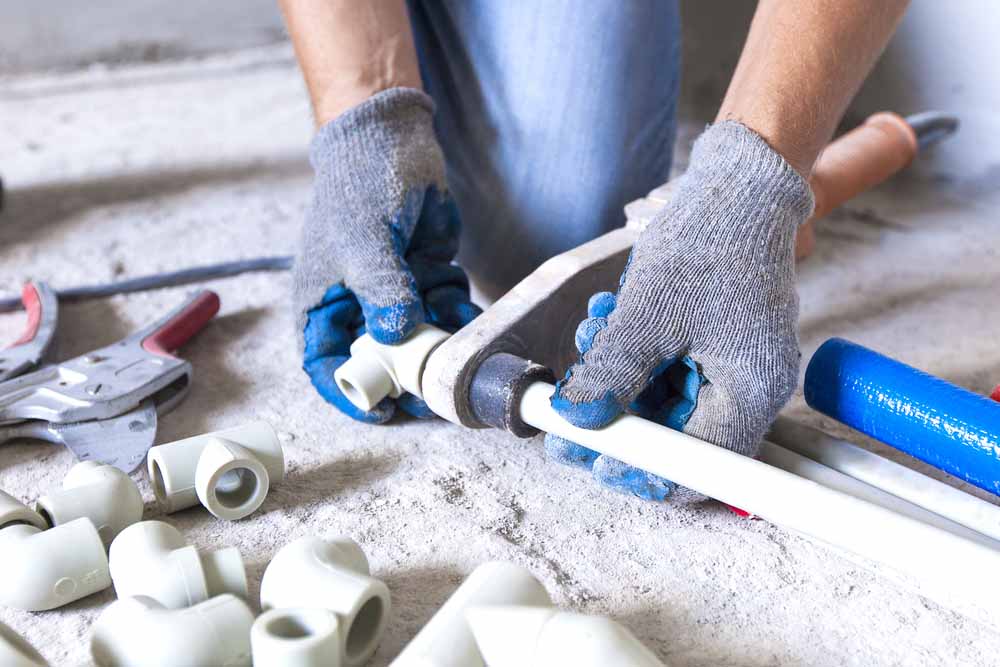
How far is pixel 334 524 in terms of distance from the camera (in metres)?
1.03

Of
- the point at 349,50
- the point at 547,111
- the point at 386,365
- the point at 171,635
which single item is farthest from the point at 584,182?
the point at 171,635

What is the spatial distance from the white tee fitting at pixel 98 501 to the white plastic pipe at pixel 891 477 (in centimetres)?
70

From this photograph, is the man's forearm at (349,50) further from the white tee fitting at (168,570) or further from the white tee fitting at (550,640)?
the white tee fitting at (550,640)

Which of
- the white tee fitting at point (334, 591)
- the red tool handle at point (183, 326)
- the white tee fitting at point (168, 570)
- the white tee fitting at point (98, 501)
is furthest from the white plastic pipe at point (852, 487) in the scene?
the red tool handle at point (183, 326)

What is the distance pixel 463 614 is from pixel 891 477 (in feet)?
1.59

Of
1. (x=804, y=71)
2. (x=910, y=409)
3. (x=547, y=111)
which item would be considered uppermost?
(x=804, y=71)

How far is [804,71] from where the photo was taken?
110 cm

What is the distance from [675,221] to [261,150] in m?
1.46

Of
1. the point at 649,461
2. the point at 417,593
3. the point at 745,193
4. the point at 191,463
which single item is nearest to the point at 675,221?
the point at 745,193

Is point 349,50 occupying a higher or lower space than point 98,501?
higher

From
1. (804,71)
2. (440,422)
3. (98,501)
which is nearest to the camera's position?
(98,501)

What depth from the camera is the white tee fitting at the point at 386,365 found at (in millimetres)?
1081

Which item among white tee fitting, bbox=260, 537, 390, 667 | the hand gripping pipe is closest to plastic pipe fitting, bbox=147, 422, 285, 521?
white tee fitting, bbox=260, 537, 390, 667

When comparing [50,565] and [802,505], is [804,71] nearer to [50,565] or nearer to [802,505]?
[802,505]
